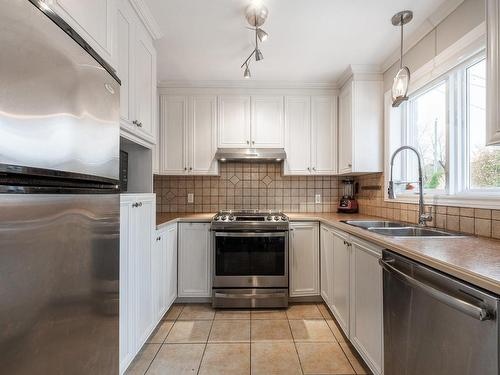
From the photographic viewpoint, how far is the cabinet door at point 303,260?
2.61 m

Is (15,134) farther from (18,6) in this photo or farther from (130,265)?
(130,265)

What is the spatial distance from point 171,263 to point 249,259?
738mm

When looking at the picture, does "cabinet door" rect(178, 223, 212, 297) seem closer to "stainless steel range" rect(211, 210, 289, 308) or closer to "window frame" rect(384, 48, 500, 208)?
"stainless steel range" rect(211, 210, 289, 308)

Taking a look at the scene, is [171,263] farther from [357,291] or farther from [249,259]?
[357,291]

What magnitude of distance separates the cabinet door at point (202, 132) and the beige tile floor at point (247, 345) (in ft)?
5.03

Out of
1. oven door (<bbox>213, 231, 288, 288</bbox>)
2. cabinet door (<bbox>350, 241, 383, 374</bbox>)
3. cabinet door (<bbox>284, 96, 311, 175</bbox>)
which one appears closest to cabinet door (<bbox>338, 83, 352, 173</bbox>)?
cabinet door (<bbox>284, 96, 311, 175</bbox>)

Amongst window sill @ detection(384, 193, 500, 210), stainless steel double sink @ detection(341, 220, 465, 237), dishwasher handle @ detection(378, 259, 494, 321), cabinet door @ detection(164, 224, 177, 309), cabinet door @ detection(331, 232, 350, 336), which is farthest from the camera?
cabinet door @ detection(164, 224, 177, 309)

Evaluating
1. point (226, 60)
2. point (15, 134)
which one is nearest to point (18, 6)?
point (15, 134)

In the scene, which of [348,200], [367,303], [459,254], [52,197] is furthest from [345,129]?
[52,197]

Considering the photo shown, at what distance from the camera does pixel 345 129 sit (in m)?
2.73

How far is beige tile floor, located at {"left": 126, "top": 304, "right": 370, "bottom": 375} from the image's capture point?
66.6 inches

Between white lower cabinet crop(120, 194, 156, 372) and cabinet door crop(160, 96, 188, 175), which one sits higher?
cabinet door crop(160, 96, 188, 175)

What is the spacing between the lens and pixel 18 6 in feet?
1.94

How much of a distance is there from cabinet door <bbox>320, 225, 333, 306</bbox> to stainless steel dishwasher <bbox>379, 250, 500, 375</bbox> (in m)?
1.01
